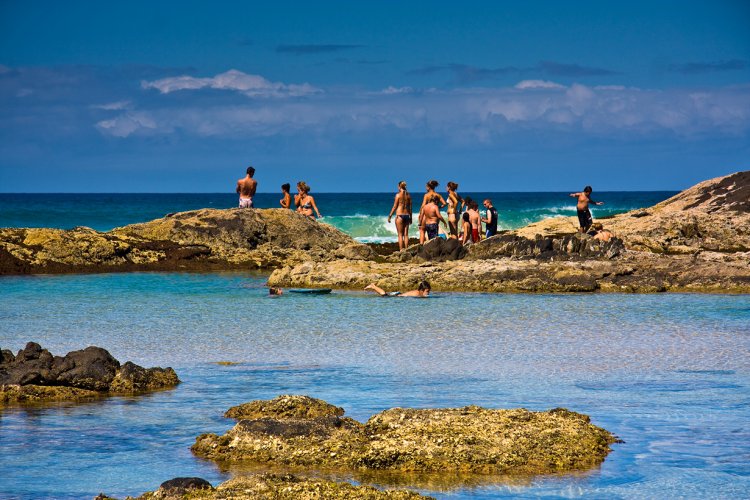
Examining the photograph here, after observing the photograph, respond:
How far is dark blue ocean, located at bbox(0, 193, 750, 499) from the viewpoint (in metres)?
7.50

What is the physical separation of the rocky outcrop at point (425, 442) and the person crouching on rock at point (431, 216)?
1669cm

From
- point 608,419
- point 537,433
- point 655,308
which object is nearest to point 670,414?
point 608,419

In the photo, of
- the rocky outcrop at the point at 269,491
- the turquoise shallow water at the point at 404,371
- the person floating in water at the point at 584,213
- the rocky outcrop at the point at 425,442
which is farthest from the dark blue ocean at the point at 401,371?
the person floating in water at the point at 584,213

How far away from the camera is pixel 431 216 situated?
2523 cm

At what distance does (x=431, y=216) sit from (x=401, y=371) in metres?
13.5

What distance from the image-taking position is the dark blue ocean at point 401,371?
7.50 metres

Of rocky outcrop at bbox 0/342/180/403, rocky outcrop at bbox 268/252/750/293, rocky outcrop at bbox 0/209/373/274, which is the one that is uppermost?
rocky outcrop at bbox 0/209/373/274

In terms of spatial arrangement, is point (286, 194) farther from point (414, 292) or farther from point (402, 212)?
point (414, 292)

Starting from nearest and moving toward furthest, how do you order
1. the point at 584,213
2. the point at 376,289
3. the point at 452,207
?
the point at 376,289
the point at 452,207
the point at 584,213

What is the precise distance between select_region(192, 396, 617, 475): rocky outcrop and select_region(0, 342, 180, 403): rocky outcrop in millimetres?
2828

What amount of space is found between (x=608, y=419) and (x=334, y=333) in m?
6.75

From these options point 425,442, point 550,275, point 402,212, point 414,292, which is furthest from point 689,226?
point 425,442

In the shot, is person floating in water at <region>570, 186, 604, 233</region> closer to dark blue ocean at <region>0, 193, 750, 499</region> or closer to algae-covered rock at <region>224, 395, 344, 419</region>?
dark blue ocean at <region>0, 193, 750, 499</region>

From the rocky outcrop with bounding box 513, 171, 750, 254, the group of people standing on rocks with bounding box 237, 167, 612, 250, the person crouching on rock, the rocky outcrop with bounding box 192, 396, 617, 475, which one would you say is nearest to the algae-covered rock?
the rocky outcrop with bounding box 192, 396, 617, 475
